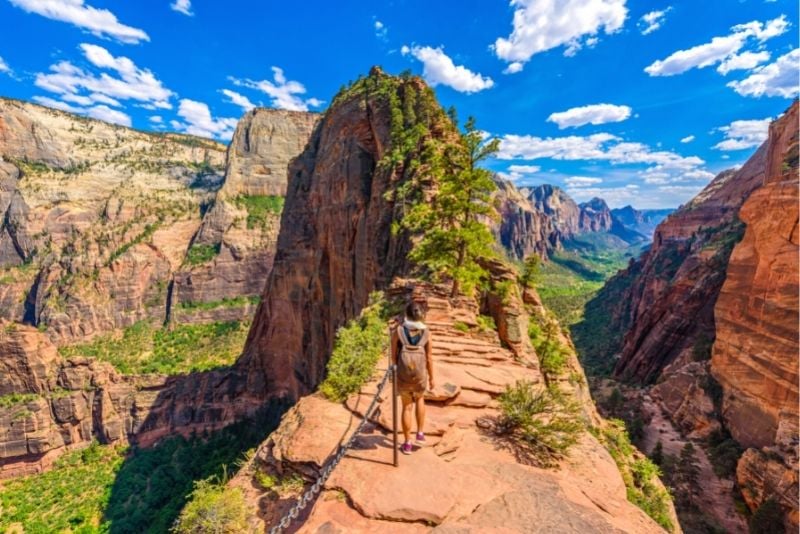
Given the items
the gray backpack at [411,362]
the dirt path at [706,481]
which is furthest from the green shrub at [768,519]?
the gray backpack at [411,362]

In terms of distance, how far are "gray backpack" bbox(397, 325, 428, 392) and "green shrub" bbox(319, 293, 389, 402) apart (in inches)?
153

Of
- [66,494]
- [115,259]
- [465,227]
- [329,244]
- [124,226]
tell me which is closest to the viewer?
[465,227]

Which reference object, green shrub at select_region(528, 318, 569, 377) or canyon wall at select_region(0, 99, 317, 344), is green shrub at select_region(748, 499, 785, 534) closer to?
green shrub at select_region(528, 318, 569, 377)

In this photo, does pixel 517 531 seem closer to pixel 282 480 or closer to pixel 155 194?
pixel 282 480

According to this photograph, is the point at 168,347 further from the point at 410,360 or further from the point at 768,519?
the point at 768,519

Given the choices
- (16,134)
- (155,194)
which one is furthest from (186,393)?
(16,134)

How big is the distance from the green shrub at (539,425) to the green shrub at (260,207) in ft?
325

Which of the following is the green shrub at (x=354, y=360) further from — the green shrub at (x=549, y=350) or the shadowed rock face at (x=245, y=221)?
the shadowed rock face at (x=245, y=221)

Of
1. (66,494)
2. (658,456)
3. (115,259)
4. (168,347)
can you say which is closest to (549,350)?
(658,456)

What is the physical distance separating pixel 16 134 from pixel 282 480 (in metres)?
148

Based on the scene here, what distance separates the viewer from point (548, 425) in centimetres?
725

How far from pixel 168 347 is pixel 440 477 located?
8822 centimetres

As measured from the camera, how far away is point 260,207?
340ft

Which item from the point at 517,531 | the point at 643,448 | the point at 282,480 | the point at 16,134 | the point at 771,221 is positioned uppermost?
the point at 16,134
